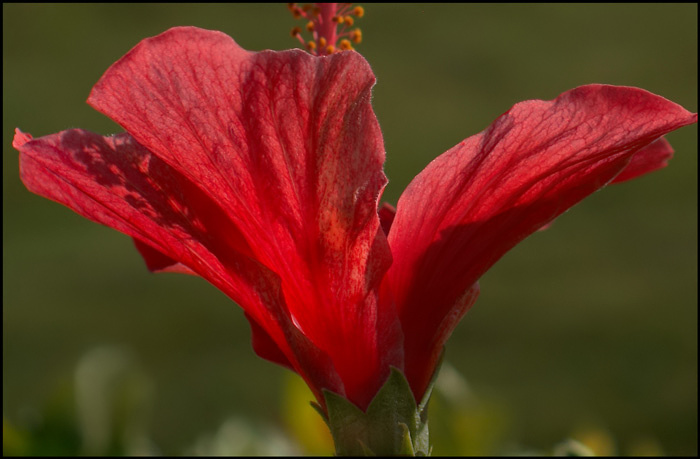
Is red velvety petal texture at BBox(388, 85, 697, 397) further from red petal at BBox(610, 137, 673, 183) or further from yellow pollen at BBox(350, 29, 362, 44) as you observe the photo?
yellow pollen at BBox(350, 29, 362, 44)

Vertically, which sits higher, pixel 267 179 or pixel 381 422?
pixel 267 179

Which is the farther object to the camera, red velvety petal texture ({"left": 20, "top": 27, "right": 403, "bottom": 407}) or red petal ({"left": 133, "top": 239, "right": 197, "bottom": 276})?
red petal ({"left": 133, "top": 239, "right": 197, "bottom": 276})

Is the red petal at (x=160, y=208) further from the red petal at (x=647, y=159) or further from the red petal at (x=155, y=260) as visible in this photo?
the red petal at (x=647, y=159)

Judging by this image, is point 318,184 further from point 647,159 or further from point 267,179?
point 647,159

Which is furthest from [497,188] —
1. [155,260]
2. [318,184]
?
[155,260]

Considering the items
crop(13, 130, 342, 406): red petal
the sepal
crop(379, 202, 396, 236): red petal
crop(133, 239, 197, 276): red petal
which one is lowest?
the sepal

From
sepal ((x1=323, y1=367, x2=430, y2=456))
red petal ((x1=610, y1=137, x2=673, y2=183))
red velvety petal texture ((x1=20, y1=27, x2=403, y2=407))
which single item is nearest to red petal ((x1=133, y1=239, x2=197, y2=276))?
red velvety petal texture ((x1=20, y1=27, x2=403, y2=407))

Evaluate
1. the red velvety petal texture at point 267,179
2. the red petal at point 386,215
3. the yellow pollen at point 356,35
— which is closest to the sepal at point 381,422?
the red velvety petal texture at point 267,179

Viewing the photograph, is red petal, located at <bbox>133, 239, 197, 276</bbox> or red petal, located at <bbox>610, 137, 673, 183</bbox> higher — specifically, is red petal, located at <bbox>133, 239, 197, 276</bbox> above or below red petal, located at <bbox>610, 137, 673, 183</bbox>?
below
